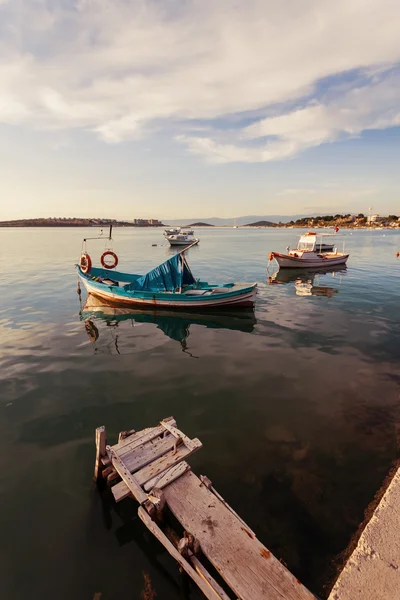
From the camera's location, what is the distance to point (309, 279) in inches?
1447

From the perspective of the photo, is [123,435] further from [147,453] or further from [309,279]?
[309,279]

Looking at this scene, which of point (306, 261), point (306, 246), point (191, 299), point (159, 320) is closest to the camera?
point (159, 320)

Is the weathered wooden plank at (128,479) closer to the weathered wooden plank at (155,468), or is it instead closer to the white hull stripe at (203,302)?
the weathered wooden plank at (155,468)

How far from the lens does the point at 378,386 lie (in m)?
12.4

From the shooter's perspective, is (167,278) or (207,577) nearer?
(207,577)

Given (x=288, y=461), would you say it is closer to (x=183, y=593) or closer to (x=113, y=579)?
(x=183, y=593)

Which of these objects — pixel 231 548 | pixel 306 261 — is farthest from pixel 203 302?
pixel 306 261

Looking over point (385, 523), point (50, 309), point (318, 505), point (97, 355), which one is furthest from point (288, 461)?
point (50, 309)

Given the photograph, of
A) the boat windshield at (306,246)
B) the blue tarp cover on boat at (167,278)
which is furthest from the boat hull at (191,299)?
the boat windshield at (306,246)

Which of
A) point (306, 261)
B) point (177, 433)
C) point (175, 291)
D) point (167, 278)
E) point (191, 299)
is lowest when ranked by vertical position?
point (177, 433)

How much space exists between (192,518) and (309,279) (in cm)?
3429

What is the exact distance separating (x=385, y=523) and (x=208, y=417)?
5.88m

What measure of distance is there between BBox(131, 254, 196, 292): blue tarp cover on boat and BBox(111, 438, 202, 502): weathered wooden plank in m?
15.8

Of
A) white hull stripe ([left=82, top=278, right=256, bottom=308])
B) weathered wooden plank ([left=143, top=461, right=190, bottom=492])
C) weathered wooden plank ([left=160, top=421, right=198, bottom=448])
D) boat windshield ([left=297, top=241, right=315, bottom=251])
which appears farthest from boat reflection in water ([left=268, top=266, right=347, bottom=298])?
weathered wooden plank ([left=143, top=461, right=190, bottom=492])
